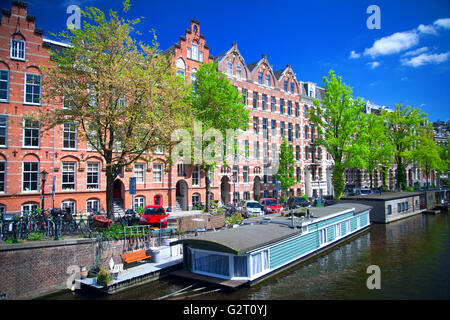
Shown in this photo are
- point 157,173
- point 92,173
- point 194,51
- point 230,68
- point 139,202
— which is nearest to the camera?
point 92,173

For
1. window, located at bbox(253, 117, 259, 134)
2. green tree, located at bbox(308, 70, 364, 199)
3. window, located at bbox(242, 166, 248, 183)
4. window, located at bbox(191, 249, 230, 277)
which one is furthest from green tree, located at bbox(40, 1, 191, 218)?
green tree, located at bbox(308, 70, 364, 199)

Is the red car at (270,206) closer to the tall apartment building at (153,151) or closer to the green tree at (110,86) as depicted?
the tall apartment building at (153,151)

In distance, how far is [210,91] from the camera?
26094mm

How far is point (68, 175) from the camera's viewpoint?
25.1 meters

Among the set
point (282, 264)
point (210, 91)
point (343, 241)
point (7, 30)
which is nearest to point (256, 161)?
point (210, 91)

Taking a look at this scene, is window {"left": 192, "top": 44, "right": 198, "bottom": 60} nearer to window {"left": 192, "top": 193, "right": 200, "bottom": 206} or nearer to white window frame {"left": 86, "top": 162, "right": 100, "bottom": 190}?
Result: window {"left": 192, "top": 193, "right": 200, "bottom": 206}

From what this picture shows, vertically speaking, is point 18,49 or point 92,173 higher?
point 18,49

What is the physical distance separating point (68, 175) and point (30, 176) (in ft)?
9.25

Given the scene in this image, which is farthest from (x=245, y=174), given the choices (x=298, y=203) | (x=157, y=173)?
(x=157, y=173)

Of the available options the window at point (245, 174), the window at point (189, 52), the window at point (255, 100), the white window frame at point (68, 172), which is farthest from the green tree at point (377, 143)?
the white window frame at point (68, 172)

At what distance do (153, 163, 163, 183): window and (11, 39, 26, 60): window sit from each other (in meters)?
14.9

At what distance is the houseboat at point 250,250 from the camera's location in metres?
13.2

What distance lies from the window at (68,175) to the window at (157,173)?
306 inches

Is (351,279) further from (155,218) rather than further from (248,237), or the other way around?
(155,218)
